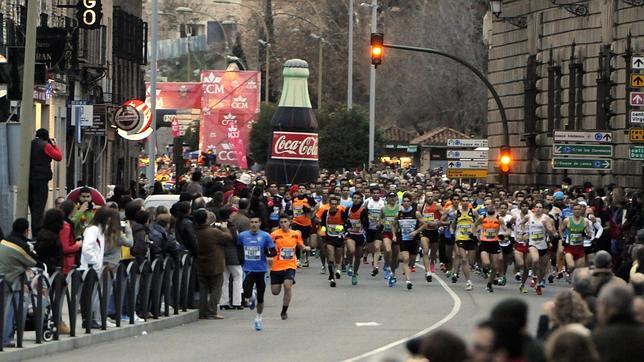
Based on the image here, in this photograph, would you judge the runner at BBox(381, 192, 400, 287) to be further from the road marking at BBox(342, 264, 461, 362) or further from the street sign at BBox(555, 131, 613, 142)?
the street sign at BBox(555, 131, 613, 142)

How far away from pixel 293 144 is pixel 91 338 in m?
39.8

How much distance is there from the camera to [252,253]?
26938 millimetres

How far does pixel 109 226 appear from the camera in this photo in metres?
24.0

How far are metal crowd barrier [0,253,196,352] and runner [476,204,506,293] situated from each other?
8804 mm

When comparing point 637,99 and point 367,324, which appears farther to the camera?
point 637,99

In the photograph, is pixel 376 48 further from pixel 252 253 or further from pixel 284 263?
pixel 252 253

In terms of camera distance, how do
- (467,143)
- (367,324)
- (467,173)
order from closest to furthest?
(367,324)
(467,143)
(467,173)

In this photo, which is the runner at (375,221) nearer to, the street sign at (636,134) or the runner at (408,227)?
the runner at (408,227)

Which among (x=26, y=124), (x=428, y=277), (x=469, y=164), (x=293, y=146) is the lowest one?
(x=428, y=277)

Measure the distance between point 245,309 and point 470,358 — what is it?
20668mm

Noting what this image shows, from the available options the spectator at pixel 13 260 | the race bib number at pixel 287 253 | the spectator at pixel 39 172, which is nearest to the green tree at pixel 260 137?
the race bib number at pixel 287 253

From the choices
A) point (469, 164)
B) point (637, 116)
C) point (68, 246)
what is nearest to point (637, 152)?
point (637, 116)

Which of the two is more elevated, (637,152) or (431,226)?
(637,152)

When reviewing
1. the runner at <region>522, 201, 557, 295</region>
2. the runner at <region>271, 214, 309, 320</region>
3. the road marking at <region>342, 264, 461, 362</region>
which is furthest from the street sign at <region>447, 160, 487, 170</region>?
the runner at <region>271, 214, 309, 320</region>
